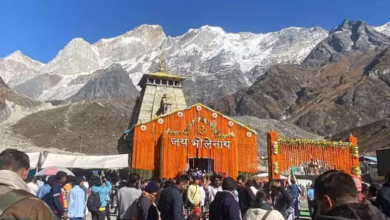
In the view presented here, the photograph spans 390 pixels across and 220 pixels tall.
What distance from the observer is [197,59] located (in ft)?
503

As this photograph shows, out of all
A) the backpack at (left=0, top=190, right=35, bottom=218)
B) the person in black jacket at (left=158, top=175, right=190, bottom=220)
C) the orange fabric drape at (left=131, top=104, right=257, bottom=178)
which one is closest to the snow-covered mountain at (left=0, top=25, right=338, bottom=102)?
the orange fabric drape at (left=131, top=104, right=257, bottom=178)

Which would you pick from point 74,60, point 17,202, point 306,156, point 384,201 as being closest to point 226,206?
point 384,201

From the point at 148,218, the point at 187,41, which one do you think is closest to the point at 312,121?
the point at 148,218

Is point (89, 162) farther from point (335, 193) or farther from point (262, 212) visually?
point (335, 193)

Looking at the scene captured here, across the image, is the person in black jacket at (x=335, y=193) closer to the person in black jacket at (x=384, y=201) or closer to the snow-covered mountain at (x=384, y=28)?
the person in black jacket at (x=384, y=201)

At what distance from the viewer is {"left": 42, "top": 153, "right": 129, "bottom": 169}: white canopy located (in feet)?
66.7

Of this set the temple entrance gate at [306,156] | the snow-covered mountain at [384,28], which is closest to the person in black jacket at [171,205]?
the temple entrance gate at [306,156]

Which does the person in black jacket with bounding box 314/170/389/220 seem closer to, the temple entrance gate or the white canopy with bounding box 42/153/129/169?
the temple entrance gate

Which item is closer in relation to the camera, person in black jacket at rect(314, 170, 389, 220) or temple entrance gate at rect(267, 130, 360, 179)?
person in black jacket at rect(314, 170, 389, 220)

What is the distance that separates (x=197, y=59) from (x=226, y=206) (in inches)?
5906

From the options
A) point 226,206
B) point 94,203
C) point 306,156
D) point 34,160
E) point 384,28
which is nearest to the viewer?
point 226,206

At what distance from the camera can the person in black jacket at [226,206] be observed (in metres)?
4.80

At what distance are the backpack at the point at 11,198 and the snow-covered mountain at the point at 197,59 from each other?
384 ft

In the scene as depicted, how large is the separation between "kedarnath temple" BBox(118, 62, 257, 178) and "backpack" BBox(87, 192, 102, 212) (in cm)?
1225
